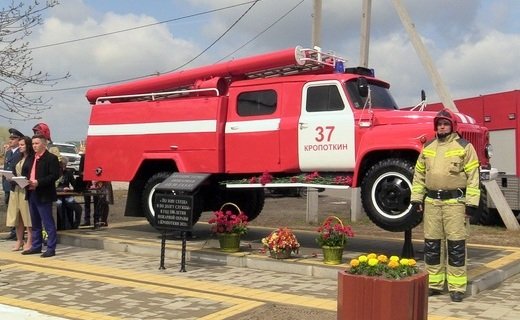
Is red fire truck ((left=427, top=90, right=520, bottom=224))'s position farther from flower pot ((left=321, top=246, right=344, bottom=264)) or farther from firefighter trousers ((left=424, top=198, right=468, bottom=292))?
firefighter trousers ((left=424, top=198, right=468, bottom=292))

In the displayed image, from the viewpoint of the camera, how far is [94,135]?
12000 mm

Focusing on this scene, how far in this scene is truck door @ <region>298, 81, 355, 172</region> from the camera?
9195 millimetres

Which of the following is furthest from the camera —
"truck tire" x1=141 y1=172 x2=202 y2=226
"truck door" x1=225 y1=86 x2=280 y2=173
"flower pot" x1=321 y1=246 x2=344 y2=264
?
"truck tire" x1=141 y1=172 x2=202 y2=226

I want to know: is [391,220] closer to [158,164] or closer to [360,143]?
[360,143]

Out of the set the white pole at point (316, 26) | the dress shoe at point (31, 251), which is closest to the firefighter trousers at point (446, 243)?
the dress shoe at point (31, 251)

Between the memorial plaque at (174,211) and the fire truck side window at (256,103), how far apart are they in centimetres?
200

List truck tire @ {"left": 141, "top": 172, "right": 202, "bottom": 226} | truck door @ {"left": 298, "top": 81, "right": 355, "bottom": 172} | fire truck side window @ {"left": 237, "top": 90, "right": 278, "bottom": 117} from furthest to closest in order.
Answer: truck tire @ {"left": 141, "top": 172, "right": 202, "bottom": 226}, fire truck side window @ {"left": 237, "top": 90, "right": 278, "bottom": 117}, truck door @ {"left": 298, "top": 81, "right": 355, "bottom": 172}

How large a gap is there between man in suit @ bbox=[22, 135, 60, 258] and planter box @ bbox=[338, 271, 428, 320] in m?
6.35

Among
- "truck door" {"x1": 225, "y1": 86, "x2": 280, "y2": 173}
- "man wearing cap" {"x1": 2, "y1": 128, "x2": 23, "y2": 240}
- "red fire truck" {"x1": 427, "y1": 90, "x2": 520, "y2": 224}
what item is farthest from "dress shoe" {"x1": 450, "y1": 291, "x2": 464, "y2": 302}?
"red fire truck" {"x1": 427, "y1": 90, "x2": 520, "y2": 224}

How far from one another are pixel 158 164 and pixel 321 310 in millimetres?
5840

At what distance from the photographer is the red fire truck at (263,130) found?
8578mm

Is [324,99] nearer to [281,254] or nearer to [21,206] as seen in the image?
[281,254]

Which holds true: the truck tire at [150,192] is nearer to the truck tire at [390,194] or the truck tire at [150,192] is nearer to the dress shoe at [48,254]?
the dress shoe at [48,254]

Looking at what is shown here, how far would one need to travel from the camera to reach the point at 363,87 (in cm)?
930
